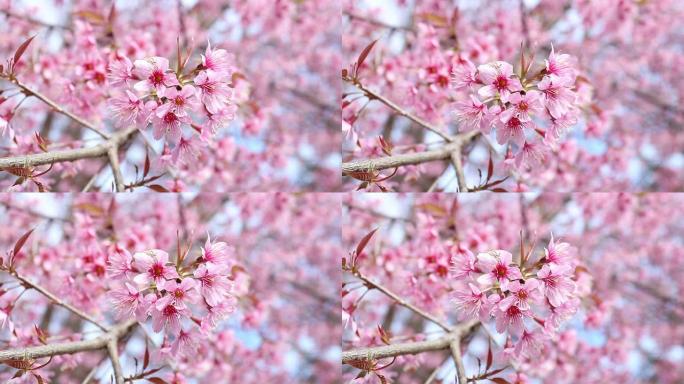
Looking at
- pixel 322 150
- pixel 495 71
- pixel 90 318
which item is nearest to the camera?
pixel 495 71

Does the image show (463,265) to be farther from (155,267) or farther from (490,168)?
(155,267)

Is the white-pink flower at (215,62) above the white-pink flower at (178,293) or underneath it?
above

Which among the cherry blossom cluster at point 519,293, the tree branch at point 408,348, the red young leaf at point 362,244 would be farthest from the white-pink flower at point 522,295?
the red young leaf at point 362,244

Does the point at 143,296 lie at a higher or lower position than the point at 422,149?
lower

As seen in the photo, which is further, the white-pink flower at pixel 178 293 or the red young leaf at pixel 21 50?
the red young leaf at pixel 21 50

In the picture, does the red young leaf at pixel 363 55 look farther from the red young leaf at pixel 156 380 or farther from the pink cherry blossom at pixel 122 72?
the red young leaf at pixel 156 380

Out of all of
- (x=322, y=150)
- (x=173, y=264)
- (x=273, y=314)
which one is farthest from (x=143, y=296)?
(x=322, y=150)

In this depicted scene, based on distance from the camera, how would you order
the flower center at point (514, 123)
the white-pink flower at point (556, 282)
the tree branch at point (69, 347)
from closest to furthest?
1. the white-pink flower at point (556, 282)
2. the flower center at point (514, 123)
3. the tree branch at point (69, 347)

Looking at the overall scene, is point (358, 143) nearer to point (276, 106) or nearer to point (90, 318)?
point (276, 106)

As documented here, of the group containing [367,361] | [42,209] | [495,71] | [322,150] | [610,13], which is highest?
[610,13]
